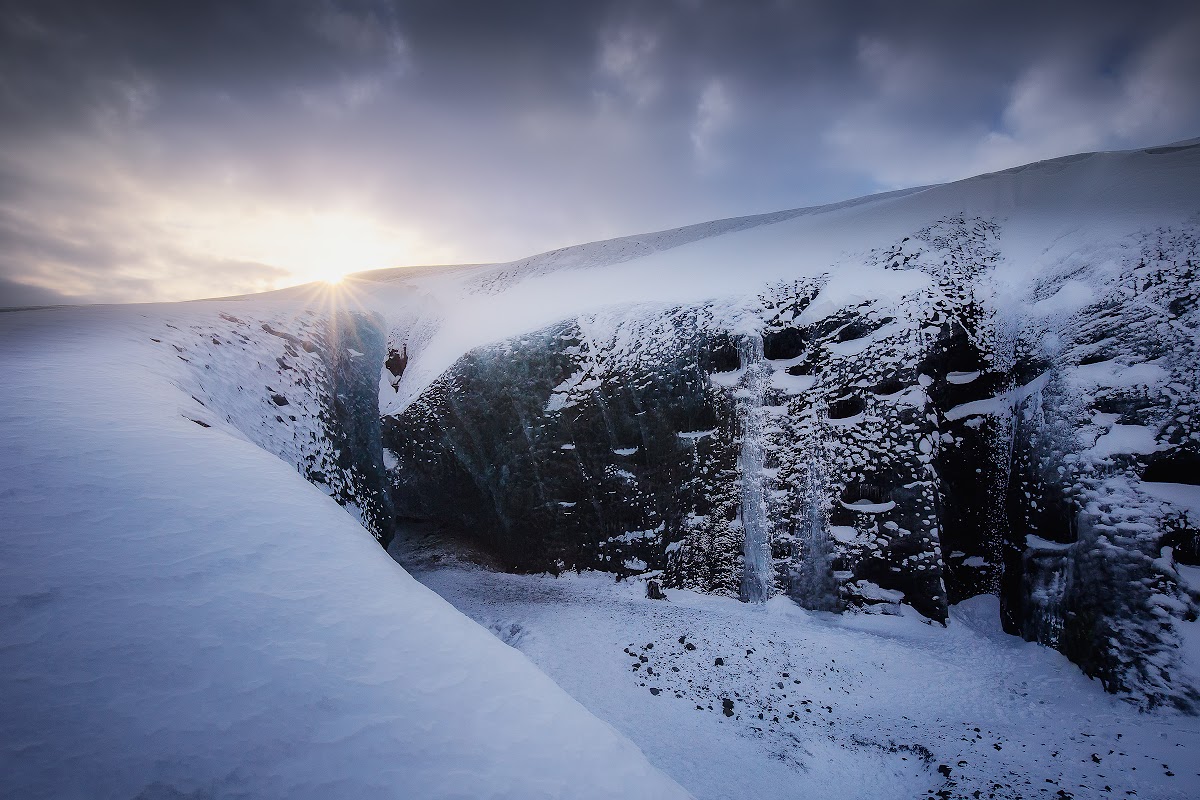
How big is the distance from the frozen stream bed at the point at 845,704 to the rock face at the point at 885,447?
69cm

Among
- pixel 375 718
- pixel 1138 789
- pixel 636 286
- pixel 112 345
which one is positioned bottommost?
pixel 1138 789

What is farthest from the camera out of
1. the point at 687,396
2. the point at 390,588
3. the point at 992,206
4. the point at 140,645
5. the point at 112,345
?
the point at 992,206

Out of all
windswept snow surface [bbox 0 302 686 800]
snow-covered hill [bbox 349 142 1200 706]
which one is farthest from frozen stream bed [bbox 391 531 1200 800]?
windswept snow surface [bbox 0 302 686 800]

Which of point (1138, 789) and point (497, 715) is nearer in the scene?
point (497, 715)

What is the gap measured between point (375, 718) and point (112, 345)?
1265 centimetres

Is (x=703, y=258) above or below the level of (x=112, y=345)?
above

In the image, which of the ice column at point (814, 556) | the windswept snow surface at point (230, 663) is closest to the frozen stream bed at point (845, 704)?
the ice column at point (814, 556)

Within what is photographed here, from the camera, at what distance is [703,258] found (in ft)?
61.4

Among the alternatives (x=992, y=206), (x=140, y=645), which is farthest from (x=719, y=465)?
(x=992, y=206)

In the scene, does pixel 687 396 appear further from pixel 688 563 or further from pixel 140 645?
pixel 140 645

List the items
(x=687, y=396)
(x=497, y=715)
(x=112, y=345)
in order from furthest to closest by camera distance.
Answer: (x=687, y=396)
(x=112, y=345)
(x=497, y=715)

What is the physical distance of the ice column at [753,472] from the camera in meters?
11.8

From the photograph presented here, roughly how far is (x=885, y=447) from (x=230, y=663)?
522 inches

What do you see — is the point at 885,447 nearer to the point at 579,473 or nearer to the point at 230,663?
the point at 579,473
